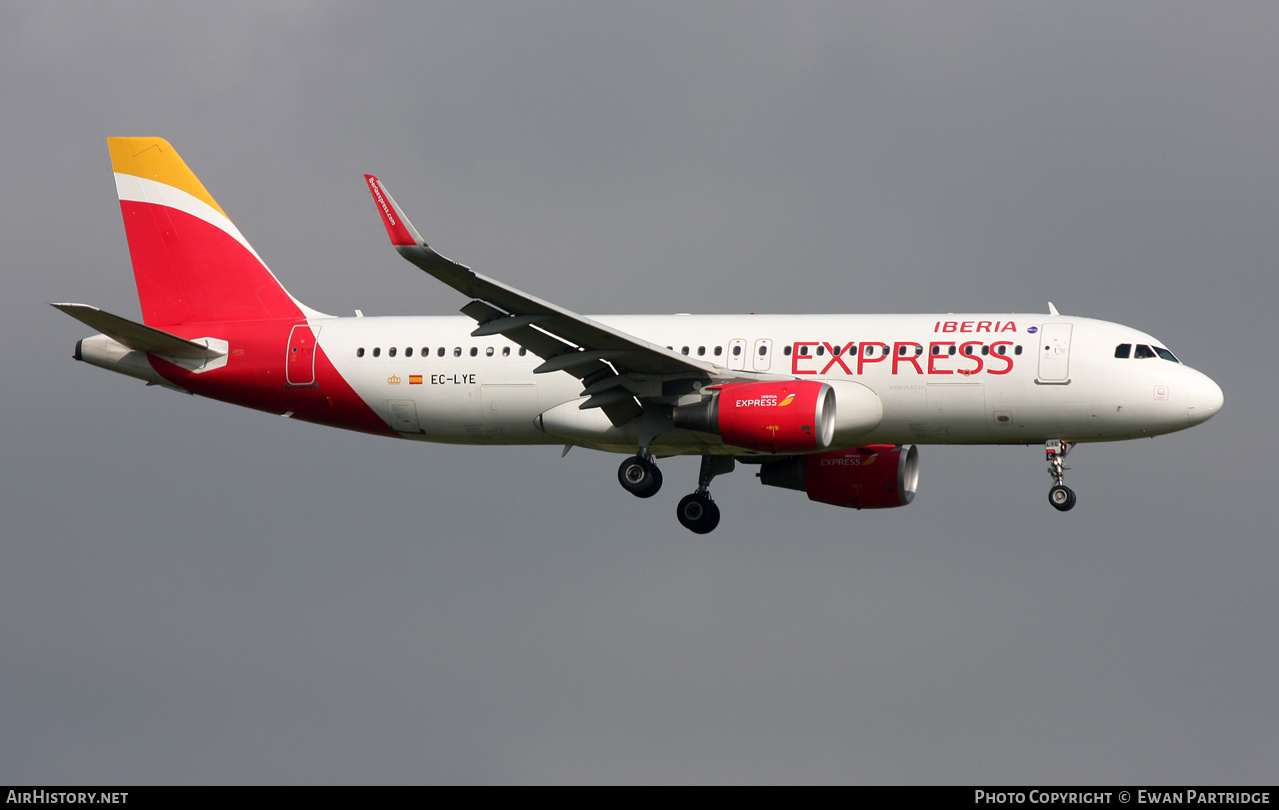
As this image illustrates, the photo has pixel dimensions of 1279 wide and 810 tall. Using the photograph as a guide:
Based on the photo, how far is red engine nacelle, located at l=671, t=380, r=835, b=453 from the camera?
33.3m

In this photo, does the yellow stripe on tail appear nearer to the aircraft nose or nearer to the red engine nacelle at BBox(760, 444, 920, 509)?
the red engine nacelle at BBox(760, 444, 920, 509)

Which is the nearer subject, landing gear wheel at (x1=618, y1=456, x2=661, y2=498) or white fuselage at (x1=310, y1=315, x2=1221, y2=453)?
white fuselage at (x1=310, y1=315, x2=1221, y2=453)

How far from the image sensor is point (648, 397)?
1401 inches

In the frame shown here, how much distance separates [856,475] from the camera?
39.2 meters

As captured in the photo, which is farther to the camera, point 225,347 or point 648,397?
point 225,347

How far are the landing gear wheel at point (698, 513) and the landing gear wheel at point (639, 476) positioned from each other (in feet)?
7.84

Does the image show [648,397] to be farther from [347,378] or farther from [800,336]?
[347,378]

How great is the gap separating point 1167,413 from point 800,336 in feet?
26.7

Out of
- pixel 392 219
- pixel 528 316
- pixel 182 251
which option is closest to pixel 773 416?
pixel 528 316

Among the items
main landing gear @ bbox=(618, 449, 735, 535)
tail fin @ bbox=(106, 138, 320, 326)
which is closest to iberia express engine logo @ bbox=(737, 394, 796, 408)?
main landing gear @ bbox=(618, 449, 735, 535)

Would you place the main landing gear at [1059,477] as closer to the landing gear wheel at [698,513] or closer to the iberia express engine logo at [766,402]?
the iberia express engine logo at [766,402]

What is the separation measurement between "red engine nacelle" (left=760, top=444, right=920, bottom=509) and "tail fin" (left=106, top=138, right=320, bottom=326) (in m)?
12.9

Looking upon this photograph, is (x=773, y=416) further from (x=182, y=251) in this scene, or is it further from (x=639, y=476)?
(x=182, y=251)

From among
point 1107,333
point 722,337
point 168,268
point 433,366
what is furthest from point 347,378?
point 1107,333
